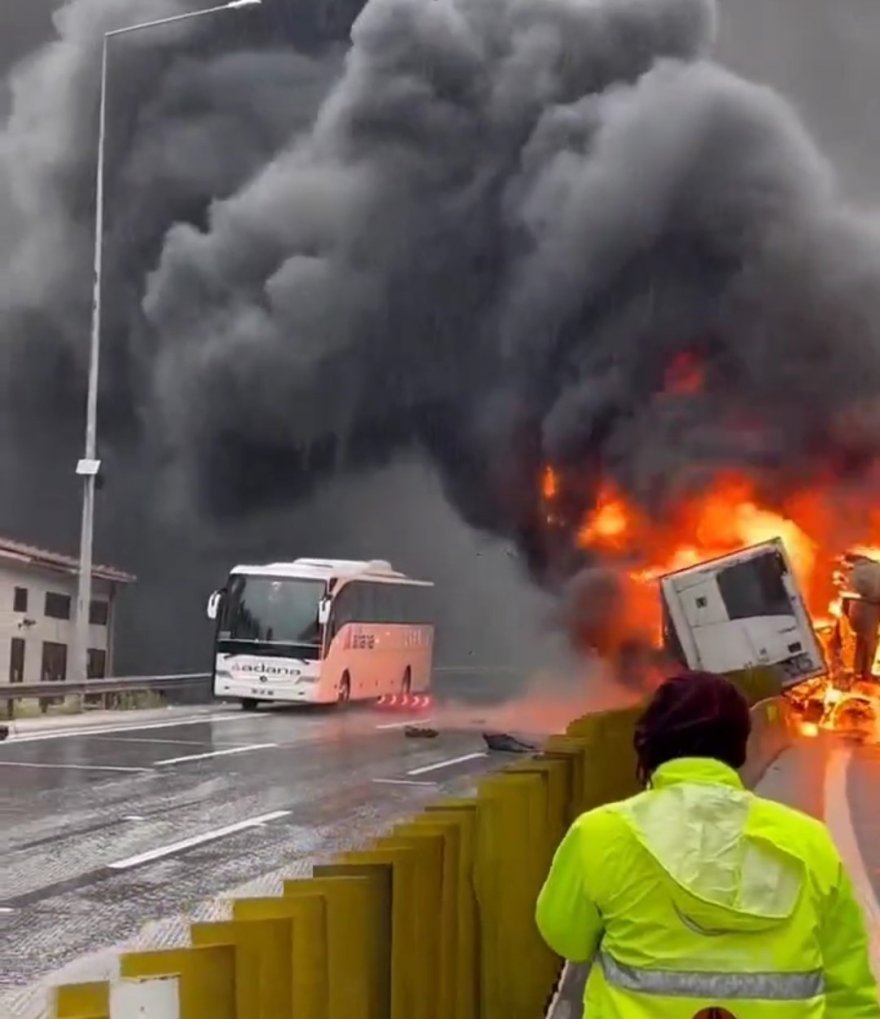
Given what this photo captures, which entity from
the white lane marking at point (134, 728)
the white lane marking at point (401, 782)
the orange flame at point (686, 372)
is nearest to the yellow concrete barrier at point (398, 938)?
the white lane marking at point (401, 782)

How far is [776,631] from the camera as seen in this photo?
69.0 ft

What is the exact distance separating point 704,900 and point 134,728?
58.9 feet

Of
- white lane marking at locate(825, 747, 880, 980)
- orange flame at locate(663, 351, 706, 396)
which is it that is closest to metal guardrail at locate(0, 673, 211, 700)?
white lane marking at locate(825, 747, 880, 980)

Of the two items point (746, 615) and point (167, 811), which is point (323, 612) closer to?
point (746, 615)

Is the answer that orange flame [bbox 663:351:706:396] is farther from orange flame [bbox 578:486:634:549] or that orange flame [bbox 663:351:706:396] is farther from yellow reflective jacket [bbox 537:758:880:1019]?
yellow reflective jacket [bbox 537:758:880:1019]

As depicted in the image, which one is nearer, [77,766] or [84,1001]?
[84,1001]

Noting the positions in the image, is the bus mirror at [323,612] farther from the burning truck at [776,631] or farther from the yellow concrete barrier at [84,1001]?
the yellow concrete barrier at [84,1001]

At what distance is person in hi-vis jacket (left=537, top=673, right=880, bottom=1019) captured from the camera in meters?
2.43

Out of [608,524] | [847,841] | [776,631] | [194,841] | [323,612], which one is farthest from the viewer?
[608,524]

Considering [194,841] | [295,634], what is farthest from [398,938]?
[295,634]

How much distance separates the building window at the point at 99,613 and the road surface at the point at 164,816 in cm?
1305

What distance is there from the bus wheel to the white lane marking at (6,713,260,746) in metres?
1.27

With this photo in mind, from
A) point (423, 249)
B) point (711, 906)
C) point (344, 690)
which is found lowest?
point (344, 690)

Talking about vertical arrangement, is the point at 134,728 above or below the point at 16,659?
below
